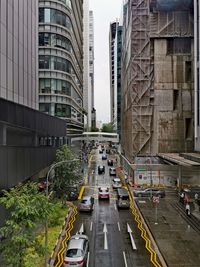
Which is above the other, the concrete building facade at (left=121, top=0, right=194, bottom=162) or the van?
the concrete building facade at (left=121, top=0, right=194, bottom=162)

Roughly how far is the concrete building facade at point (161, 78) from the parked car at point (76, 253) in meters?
36.7

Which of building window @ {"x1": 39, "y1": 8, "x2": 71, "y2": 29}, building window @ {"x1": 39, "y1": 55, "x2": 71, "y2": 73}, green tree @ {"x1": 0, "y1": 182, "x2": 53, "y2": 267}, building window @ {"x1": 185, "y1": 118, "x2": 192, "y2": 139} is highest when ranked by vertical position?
building window @ {"x1": 39, "y1": 8, "x2": 71, "y2": 29}

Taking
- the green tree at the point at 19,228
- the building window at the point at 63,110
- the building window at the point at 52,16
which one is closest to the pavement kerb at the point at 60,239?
the green tree at the point at 19,228

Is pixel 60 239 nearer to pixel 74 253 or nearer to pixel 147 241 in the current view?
pixel 74 253

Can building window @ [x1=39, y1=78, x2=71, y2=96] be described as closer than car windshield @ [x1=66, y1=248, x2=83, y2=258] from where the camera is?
No

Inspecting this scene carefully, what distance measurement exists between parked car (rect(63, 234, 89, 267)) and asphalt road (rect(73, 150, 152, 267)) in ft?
2.88

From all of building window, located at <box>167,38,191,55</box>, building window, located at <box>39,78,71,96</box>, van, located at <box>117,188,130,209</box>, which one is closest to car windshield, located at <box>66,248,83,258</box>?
van, located at <box>117,188,130,209</box>

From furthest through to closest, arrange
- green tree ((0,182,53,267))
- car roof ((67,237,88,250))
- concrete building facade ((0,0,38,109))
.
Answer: concrete building facade ((0,0,38,109)) < car roof ((67,237,88,250)) < green tree ((0,182,53,267))

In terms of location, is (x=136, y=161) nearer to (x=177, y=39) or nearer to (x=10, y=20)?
(x=177, y=39)

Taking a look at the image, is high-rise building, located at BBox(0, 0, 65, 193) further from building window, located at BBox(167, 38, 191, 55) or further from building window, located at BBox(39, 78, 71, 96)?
building window, located at BBox(39, 78, 71, 96)

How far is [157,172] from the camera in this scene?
52.9 meters

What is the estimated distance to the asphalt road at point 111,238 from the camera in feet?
74.7

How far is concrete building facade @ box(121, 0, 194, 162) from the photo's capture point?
58531mm

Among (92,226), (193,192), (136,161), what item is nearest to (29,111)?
(92,226)
